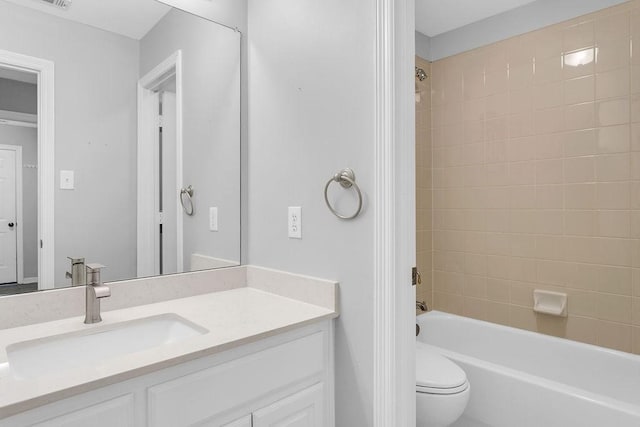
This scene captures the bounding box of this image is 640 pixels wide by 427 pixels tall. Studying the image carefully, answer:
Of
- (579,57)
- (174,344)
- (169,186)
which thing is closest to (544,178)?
(579,57)

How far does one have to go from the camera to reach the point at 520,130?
229 cm

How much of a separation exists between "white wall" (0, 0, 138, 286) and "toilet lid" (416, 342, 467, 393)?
1303 mm

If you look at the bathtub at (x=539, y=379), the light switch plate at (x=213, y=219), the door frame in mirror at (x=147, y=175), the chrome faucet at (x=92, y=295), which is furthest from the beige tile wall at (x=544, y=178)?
the chrome faucet at (x=92, y=295)

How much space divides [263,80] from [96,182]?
76cm

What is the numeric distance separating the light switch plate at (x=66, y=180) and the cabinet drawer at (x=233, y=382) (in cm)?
77

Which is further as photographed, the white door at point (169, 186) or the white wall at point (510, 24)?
the white wall at point (510, 24)

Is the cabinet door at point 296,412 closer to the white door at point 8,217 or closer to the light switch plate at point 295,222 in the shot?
the light switch plate at point 295,222

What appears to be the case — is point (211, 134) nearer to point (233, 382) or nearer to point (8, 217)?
point (8, 217)

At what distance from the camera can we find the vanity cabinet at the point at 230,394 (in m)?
0.76

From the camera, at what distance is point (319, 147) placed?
4.26ft

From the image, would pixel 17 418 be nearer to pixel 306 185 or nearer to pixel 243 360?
pixel 243 360

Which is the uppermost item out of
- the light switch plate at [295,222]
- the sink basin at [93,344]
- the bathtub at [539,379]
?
the light switch plate at [295,222]

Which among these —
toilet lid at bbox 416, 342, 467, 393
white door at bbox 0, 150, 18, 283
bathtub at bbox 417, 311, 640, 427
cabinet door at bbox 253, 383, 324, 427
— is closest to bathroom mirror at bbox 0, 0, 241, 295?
white door at bbox 0, 150, 18, 283

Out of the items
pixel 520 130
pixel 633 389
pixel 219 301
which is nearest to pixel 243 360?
pixel 219 301
